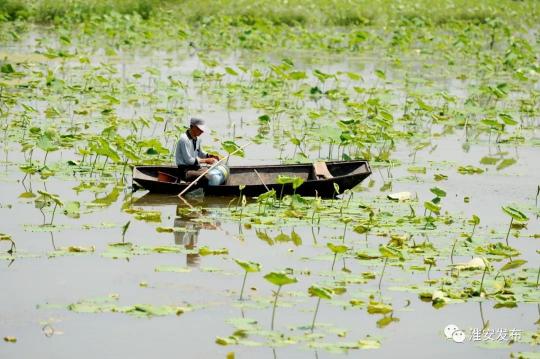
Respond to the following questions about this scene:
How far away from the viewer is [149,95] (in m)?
15.4

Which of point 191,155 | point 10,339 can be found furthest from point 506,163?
point 10,339

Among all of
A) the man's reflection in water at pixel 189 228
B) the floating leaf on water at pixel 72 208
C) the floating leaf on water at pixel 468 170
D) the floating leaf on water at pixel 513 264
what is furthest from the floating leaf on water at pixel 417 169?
the floating leaf on water at pixel 72 208

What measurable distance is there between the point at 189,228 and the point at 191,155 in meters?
1.37

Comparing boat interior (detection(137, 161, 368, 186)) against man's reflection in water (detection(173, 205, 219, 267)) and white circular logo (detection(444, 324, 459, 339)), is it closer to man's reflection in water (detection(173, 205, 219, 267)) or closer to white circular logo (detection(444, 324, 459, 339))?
man's reflection in water (detection(173, 205, 219, 267))

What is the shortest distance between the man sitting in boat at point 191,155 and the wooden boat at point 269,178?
12 cm

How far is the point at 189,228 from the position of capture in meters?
9.11

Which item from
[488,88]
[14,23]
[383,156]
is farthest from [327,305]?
[14,23]

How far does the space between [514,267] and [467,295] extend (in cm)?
92

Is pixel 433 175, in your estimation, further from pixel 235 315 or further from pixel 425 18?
pixel 425 18

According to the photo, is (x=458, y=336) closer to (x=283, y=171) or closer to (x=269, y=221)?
(x=269, y=221)

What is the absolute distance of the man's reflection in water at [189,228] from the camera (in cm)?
822

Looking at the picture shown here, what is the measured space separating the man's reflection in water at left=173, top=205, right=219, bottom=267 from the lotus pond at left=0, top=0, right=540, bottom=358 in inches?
1.0

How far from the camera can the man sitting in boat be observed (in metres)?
10.2

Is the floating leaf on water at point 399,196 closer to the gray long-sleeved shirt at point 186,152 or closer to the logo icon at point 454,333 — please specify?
the gray long-sleeved shirt at point 186,152
